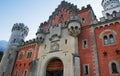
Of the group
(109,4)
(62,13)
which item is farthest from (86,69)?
(109,4)

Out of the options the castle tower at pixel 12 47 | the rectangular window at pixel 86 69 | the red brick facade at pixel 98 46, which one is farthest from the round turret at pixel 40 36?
the rectangular window at pixel 86 69

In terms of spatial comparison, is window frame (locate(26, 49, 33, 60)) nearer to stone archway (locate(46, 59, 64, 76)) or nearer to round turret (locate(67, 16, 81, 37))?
stone archway (locate(46, 59, 64, 76))

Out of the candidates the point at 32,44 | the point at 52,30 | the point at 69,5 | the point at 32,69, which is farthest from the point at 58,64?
the point at 69,5

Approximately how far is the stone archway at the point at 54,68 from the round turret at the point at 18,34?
1357cm

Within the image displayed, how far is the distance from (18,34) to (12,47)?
4.57 meters

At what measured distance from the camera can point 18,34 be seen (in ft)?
107

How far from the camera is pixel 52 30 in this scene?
2362 cm

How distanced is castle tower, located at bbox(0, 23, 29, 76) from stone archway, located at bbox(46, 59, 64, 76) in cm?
1106

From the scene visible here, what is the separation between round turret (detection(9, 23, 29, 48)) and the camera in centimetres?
3051

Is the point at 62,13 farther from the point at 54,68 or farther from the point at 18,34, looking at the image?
the point at 18,34

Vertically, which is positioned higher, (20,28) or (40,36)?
(20,28)

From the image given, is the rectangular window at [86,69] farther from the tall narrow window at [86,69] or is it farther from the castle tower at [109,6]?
the castle tower at [109,6]

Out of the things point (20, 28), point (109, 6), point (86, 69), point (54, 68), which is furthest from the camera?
point (109, 6)

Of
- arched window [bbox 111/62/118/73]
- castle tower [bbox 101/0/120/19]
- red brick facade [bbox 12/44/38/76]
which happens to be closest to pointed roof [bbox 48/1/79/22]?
red brick facade [bbox 12/44/38/76]
